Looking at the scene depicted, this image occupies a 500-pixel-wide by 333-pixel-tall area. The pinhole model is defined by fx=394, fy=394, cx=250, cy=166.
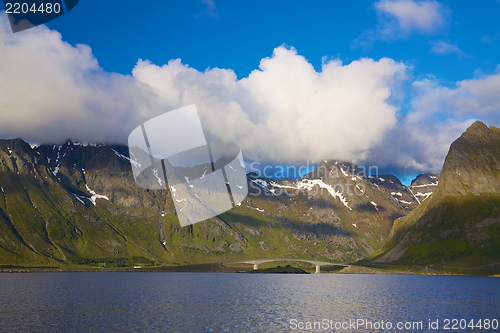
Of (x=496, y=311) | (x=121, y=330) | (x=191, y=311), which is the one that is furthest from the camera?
(x=496, y=311)

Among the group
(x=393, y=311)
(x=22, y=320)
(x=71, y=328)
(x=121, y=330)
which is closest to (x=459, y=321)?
(x=393, y=311)

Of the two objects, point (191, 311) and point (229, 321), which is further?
point (191, 311)

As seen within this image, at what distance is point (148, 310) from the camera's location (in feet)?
239

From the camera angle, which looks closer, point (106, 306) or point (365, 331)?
point (365, 331)

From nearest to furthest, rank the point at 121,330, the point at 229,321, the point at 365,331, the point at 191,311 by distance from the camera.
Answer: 1. the point at 121,330
2. the point at 365,331
3. the point at 229,321
4. the point at 191,311

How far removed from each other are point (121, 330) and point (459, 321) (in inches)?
2103

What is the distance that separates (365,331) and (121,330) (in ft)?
111

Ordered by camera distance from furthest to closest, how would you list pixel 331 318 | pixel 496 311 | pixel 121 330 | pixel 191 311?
pixel 496 311, pixel 191 311, pixel 331 318, pixel 121 330

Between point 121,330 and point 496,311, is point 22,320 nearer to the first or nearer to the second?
point 121,330

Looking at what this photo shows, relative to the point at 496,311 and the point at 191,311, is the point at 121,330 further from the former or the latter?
the point at 496,311

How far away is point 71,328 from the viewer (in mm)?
53906

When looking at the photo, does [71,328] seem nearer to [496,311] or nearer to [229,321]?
[229,321]

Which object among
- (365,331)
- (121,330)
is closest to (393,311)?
(365,331)

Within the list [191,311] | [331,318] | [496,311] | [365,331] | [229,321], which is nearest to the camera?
[365,331]
